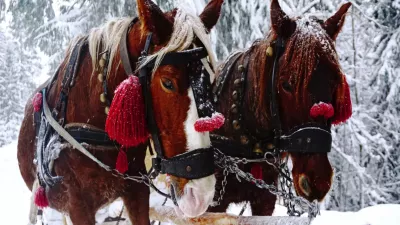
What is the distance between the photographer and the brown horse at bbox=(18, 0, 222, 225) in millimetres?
1796

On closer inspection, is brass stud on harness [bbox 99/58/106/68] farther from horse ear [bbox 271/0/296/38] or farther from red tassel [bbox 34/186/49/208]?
horse ear [bbox 271/0/296/38]

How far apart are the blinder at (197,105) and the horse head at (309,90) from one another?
60cm

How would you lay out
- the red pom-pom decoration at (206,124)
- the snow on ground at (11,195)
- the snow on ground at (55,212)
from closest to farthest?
the red pom-pom decoration at (206,124)
the snow on ground at (55,212)
the snow on ground at (11,195)

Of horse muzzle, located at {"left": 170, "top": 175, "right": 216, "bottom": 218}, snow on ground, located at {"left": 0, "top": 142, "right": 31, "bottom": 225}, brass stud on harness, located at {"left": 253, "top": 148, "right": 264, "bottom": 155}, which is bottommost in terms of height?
snow on ground, located at {"left": 0, "top": 142, "right": 31, "bottom": 225}

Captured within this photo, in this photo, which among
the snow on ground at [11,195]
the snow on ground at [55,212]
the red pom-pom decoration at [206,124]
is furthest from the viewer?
the snow on ground at [11,195]

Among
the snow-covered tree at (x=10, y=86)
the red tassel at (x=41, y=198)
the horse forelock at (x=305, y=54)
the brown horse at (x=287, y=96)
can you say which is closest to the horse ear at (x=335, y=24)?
the brown horse at (x=287, y=96)

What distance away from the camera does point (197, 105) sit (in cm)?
178

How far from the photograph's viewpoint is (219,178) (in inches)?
110

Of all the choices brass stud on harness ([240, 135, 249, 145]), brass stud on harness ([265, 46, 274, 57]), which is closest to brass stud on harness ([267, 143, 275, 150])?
brass stud on harness ([240, 135, 249, 145])

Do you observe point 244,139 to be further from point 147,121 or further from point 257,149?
point 147,121

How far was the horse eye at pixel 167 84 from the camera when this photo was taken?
181 centimetres

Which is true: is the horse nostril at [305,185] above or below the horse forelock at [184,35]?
below

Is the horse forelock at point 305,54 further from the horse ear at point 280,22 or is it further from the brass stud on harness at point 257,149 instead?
the brass stud on harness at point 257,149

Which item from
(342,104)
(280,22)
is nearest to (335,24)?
(280,22)
